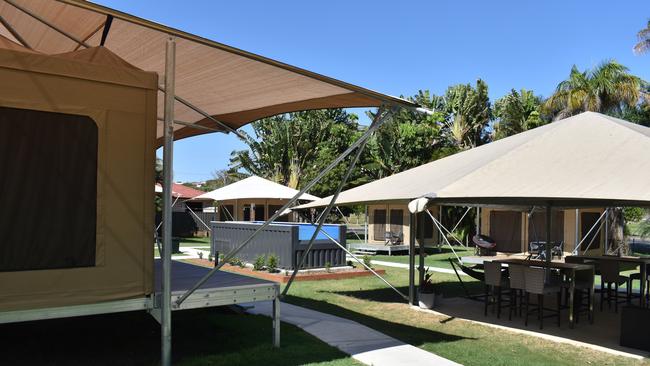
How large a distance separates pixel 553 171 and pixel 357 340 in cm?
327

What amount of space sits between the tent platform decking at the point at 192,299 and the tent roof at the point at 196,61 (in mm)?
2137

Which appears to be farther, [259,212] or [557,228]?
[259,212]

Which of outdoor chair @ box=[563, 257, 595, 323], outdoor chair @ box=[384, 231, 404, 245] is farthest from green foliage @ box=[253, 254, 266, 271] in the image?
outdoor chair @ box=[384, 231, 404, 245]

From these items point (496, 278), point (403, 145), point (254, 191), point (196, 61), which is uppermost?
point (403, 145)

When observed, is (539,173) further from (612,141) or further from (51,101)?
(51,101)

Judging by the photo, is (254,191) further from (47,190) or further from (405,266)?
(47,190)

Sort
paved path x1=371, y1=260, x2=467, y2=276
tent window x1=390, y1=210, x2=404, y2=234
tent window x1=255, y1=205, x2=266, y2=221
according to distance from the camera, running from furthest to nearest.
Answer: tent window x1=255, y1=205, x2=266, y2=221 → tent window x1=390, y1=210, x2=404, y2=234 → paved path x1=371, y1=260, x2=467, y2=276

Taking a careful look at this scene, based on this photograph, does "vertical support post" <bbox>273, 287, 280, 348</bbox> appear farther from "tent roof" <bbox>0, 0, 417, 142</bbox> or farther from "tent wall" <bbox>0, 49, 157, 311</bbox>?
"tent roof" <bbox>0, 0, 417, 142</bbox>

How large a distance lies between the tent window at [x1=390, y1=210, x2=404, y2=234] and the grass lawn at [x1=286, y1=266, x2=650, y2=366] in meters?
10.4

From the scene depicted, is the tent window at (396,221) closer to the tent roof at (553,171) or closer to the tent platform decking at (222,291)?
the tent roof at (553,171)

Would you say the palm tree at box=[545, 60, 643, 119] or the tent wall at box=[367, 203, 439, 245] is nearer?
the palm tree at box=[545, 60, 643, 119]

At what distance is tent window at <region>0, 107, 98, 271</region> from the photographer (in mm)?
4285

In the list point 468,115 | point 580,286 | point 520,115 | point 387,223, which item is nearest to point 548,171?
point 580,286

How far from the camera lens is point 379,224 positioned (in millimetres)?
23031
